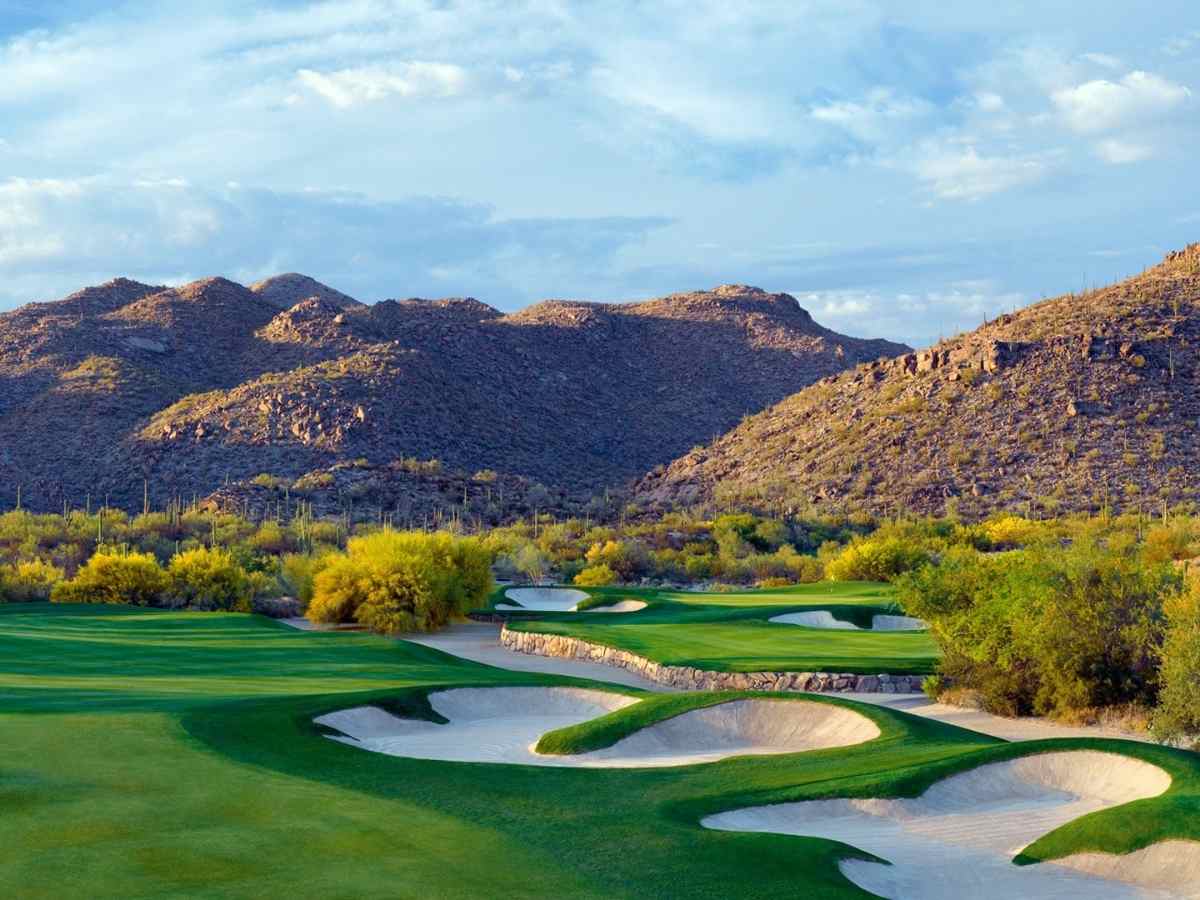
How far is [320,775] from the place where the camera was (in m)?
15.1

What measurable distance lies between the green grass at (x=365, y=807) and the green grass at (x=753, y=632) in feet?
23.7

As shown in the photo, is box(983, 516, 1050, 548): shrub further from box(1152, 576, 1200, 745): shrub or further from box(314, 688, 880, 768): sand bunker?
box(314, 688, 880, 768): sand bunker

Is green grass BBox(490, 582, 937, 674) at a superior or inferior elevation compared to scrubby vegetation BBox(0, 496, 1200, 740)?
inferior

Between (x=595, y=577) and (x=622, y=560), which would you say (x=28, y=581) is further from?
(x=622, y=560)

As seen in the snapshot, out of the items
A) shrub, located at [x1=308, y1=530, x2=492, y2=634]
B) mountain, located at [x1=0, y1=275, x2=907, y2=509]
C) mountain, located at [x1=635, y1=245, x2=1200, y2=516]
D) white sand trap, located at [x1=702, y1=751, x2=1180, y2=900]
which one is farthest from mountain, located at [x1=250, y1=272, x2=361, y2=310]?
white sand trap, located at [x1=702, y1=751, x2=1180, y2=900]

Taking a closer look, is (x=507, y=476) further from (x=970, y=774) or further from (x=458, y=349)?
(x=970, y=774)

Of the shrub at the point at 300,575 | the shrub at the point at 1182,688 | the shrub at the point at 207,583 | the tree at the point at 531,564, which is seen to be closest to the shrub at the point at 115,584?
the shrub at the point at 207,583

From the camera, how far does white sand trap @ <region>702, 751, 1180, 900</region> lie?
40.5 feet

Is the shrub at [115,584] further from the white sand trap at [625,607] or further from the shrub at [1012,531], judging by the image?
the shrub at [1012,531]

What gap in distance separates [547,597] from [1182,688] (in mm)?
28390

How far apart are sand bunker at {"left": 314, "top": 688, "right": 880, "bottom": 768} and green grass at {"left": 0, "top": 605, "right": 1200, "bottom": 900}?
420 mm

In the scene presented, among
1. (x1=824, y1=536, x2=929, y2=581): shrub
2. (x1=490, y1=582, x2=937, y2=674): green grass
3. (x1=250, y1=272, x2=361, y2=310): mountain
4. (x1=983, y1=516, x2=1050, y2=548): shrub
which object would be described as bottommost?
(x1=490, y1=582, x2=937, y2=674): green grass

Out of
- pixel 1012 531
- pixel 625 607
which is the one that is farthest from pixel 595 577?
pixel 1012 531

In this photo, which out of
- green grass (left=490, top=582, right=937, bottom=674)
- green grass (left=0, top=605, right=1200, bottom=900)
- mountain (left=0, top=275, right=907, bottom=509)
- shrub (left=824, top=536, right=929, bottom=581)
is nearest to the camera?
green grass (left=0, top=605, right=1200, bottom=900)
